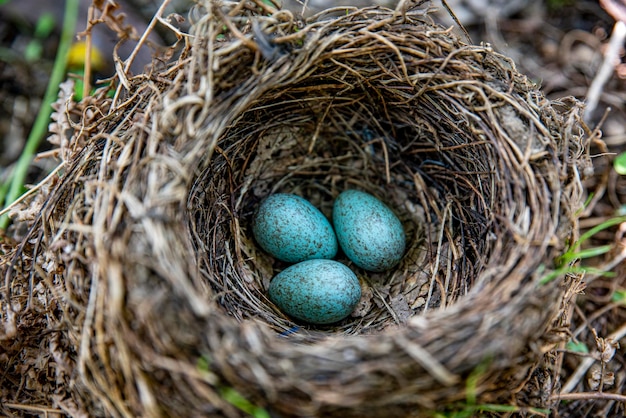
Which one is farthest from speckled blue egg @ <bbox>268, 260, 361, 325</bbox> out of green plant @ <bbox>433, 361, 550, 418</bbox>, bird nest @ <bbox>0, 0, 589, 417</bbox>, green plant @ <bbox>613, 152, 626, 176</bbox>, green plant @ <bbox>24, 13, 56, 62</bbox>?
green plant @ <bbox>24, 13, 56, 62</bbox>

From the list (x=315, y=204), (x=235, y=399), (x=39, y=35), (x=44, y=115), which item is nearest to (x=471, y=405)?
(x=235, y=399)

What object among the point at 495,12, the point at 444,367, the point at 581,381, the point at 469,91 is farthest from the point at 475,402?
the point at 495,12

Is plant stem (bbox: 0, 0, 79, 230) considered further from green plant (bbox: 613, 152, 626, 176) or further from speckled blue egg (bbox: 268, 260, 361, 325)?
green plant (bbox: 613, 152, 626, 176)

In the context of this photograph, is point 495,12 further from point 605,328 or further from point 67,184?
point 67,184

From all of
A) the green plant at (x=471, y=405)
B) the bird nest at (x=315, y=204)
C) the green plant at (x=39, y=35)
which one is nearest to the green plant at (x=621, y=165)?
the bird nest at (x=315, y=204)

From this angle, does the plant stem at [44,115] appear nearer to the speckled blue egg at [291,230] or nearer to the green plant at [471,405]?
the speckled blue egg at [291,230]

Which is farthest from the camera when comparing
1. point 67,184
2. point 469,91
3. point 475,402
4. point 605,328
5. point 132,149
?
point 605,328

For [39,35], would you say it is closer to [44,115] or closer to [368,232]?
[44,115]
